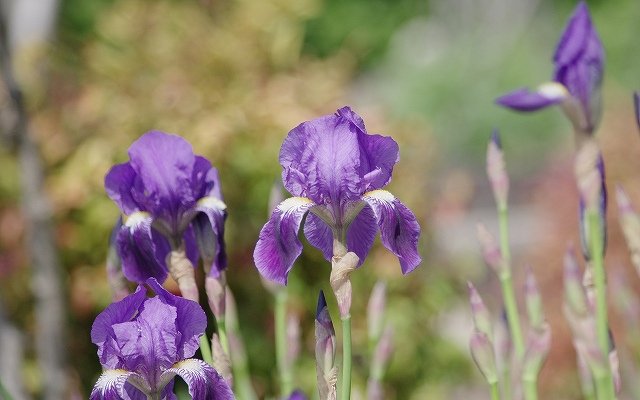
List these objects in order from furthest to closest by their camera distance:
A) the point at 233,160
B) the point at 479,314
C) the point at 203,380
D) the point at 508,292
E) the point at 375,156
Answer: the point at 233,160 → the point at 508,292 → the point at 479,314 → the point at 375,156 → the point at 203,380

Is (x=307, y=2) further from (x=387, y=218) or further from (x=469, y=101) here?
(x=469, y=101)

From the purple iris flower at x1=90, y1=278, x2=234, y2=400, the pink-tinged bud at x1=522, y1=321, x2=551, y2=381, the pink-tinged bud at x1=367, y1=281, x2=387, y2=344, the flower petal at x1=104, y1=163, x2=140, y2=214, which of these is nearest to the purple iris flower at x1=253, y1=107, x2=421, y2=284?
the purple iris flower at x1=90, y1=278, x2=234, y2=400

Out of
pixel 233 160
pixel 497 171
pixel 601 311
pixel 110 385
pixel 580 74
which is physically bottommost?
pixel 110 385

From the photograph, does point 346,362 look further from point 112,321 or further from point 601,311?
point 601,311

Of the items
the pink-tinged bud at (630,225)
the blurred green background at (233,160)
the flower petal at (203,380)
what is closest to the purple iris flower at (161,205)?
the flower petal at (203,380)

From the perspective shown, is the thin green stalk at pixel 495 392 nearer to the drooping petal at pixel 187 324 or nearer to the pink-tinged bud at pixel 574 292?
the pink-tinged bud at pixel 574 292

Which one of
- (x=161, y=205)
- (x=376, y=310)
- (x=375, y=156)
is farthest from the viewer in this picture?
(x=376, y=310)

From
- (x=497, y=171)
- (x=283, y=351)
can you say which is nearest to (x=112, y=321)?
(x=283, y=351)
